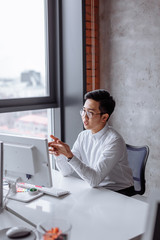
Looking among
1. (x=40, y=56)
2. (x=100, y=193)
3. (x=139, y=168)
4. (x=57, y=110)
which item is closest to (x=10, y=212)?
(x=100, y=193)

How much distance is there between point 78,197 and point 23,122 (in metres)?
1.47

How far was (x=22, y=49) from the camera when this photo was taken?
3143 mm

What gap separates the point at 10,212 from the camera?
1.72 metres

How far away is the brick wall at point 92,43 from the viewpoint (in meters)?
3.26

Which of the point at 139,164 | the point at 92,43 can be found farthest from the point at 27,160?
the point at 92,43

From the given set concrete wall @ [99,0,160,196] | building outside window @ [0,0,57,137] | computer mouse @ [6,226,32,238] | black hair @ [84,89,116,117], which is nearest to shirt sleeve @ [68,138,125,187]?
black hair @ [84,89,116,117]

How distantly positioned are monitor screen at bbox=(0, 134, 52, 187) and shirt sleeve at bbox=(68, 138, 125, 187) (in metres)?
0.29

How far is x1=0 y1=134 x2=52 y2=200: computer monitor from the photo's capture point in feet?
5.71

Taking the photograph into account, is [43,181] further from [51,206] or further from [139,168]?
[139,168]

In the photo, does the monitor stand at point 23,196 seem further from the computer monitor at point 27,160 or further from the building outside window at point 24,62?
→ the building outside window at point 24,62

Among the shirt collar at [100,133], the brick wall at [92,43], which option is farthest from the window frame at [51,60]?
the shirt collar at [100,133]

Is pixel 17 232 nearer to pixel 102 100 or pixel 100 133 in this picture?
pixel 100 133

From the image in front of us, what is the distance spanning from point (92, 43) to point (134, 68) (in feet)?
1.80

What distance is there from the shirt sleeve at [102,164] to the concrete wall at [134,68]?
2.99 ft
